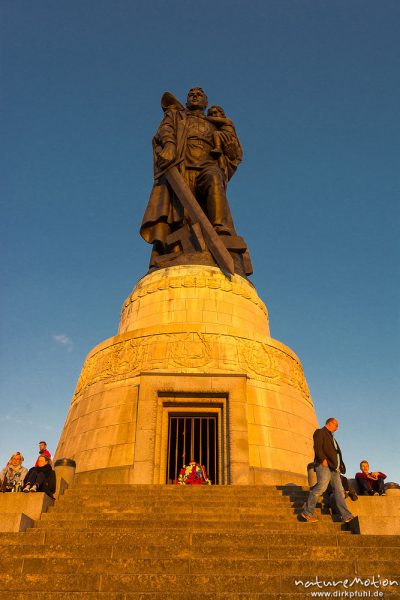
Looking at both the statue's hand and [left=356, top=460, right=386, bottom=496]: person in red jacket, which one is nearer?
[left=356, top=460, right=386, bottom=496]: person in red jacket

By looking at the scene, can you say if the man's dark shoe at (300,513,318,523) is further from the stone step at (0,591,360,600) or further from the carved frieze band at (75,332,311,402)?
the carved frieze band at (75,332,311,402)

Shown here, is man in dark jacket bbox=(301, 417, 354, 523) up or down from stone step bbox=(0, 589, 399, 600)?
up

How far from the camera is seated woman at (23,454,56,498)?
10250 millimetres

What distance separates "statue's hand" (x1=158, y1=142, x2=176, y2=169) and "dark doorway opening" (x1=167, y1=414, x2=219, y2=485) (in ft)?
37.1

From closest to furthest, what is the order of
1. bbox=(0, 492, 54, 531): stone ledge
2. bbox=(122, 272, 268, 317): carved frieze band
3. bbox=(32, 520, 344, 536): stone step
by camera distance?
1. bbox=(32, 520, 344, 536): stone step
2. bbox=(0, 492, 54, 531): stone ledge
3. bbox=(122, 272, 268, 317): carved frieze band

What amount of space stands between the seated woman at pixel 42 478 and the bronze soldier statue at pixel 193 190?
34.3 feet

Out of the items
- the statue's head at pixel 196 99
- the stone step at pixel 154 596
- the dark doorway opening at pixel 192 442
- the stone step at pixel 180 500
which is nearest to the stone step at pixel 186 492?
the stone step at pixel 180 500

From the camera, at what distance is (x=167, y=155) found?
21.6 meters

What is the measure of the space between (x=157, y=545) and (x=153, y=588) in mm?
1126

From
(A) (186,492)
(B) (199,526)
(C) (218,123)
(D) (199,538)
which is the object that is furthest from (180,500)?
(C) (218,123)

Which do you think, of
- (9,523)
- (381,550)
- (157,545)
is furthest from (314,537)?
(9,523)

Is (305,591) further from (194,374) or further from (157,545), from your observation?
(194,374)

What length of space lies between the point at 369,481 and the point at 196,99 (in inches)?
761

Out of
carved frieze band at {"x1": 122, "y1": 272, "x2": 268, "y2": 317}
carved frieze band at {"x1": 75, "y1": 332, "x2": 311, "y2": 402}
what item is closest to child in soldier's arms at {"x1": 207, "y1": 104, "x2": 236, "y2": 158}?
carved frieze band at {"x1": 122, "y1": 272, "x2": 268, "y2": 317}
